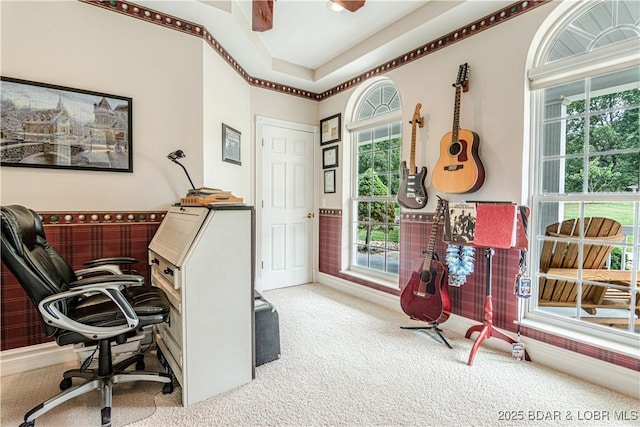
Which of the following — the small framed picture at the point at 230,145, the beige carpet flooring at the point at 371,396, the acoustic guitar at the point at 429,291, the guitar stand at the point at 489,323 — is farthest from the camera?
the small framed picture at the point at 230,145

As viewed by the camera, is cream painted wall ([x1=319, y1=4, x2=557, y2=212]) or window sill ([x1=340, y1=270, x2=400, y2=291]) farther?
window sill ([x1=340, y1=270, x2=400, y2=291])

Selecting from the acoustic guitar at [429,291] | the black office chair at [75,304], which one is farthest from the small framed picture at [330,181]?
the black office chair at [75,304]

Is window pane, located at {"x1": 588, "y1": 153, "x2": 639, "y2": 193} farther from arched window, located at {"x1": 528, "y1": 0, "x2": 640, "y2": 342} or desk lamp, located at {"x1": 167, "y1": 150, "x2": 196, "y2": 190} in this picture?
desk lamp, located at {"x1": 167, "y1": 150, "x2": 196, "y2": 190}

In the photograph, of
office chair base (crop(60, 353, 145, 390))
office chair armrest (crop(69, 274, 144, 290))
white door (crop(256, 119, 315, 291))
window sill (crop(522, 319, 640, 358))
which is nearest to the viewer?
office chair armrest (crop(69, 274, 144, 290))

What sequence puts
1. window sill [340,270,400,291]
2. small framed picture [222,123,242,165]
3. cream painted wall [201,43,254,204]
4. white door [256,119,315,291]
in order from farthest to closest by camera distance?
1. white door [256,119,315,291]
2. window sill [340,270,400,291]
3. small framed picture [222,123,242,165]
4. cream painted wall [201,43,254,204]

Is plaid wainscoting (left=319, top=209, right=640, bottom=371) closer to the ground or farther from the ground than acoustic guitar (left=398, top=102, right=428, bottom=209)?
closer to the ground

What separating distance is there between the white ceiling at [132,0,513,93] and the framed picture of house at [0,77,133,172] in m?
0.87

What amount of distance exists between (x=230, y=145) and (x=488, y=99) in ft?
7.89

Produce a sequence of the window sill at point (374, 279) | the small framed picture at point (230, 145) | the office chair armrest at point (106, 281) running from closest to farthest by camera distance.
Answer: the office chair armrest at point (106, 281)
the small framed picture at point (230, 145)
the window sill at point (374, 279)

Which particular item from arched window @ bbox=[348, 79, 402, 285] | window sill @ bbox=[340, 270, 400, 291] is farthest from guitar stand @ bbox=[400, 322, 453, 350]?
arched window @ bbox=[348, 79, 402, 285]

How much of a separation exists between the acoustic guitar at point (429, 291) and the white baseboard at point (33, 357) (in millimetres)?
2608

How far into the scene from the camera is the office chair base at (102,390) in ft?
4.95

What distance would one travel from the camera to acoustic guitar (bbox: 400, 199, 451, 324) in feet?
8.07

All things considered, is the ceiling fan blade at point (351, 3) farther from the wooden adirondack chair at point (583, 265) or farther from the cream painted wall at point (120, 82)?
the wooden adirondack chair at point (583, 265)
